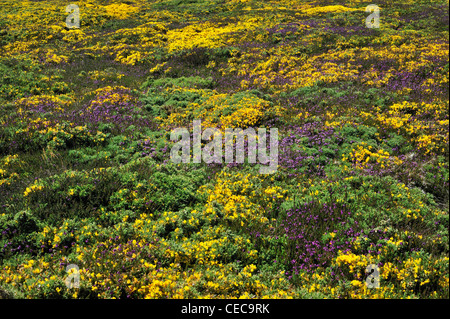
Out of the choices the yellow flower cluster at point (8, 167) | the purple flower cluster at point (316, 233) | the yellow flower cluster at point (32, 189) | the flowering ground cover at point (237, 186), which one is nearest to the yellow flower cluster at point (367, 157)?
the flowering ground cover at point (237, 186)

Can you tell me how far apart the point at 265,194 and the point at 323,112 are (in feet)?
18.9

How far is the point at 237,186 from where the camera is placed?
7.23 meters

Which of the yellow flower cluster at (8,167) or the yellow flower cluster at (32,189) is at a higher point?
the yellow flower cluster at (32,189)

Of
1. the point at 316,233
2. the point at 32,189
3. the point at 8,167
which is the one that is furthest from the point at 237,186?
the point at 8,167

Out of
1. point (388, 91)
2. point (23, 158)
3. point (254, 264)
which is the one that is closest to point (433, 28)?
point (388, 91)

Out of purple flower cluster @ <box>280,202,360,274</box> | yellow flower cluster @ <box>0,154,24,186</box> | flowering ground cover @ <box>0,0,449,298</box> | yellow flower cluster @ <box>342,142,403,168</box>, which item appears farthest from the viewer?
yellow flower cluster @ <box>342,142,403,168</box>

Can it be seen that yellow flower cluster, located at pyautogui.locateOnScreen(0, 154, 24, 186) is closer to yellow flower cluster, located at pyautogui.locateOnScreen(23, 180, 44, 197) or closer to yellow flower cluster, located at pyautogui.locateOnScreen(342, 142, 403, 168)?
yellow flower cluster, located at pyautogui.locateOnScreen(23, 180, 44, 197)

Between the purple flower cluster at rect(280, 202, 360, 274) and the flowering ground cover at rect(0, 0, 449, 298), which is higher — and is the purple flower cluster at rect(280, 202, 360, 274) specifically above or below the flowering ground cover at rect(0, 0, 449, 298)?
below

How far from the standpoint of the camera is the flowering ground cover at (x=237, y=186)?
14.8 ft

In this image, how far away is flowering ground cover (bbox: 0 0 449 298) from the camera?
14.8 feet

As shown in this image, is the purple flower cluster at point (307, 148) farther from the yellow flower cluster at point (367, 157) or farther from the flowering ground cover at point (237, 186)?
the yellow flower cluster at point (367, 157)

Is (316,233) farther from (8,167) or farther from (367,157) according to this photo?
(8,167)

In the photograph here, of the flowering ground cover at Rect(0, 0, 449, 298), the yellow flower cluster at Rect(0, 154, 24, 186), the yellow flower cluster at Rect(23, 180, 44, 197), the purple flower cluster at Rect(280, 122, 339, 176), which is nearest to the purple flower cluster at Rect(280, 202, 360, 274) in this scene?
the flowering ground cover at Rect(0, 0, 449, 298)

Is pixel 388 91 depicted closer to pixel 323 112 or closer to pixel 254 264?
pixel 323 112
